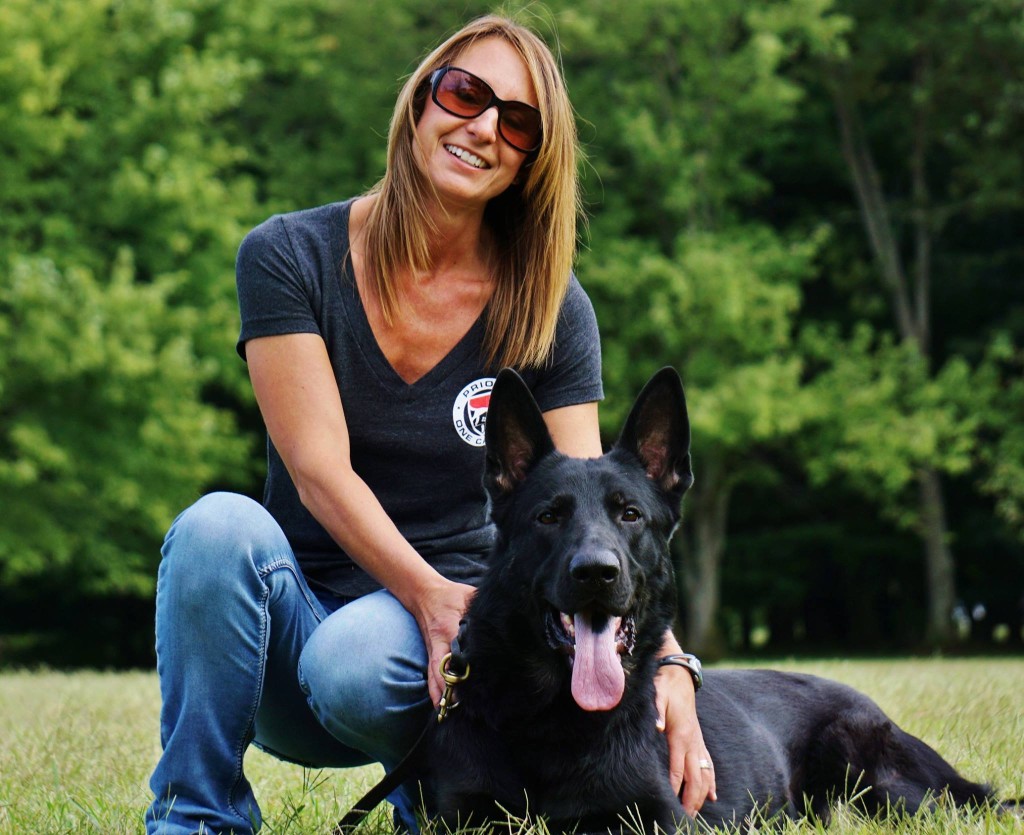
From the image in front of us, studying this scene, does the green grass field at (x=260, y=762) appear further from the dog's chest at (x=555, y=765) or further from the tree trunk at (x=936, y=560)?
the tree trunk at (x=936, y=560)

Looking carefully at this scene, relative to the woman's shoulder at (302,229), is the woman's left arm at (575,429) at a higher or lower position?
lower

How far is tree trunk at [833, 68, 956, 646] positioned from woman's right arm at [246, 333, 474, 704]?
18.1 m

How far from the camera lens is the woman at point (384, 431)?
3121 millimetres

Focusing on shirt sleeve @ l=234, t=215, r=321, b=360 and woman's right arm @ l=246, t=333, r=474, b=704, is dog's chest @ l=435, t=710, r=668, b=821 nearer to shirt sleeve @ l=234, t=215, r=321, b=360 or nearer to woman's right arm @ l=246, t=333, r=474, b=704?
woman's right arm @ l=246, t=333, r=474, b=704

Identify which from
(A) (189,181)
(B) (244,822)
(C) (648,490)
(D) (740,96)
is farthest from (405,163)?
(D) (740,96)

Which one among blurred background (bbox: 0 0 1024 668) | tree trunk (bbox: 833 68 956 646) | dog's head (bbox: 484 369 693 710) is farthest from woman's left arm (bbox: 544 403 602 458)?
tree trunk (bbox: 833 68 956 646)

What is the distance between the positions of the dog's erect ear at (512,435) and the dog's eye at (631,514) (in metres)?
0.29

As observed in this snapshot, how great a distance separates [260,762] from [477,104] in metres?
2.72

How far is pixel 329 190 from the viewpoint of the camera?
65.3 ft

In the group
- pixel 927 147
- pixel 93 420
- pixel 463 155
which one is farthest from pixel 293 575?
pixel 927 147

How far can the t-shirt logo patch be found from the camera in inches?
141

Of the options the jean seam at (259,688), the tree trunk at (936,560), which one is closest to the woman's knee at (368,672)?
the jean seam at (259,688)

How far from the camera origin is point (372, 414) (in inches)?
139

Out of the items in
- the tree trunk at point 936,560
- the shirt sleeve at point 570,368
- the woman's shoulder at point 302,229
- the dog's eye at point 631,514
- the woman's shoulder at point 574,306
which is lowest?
the tree trunk at point 936,560
